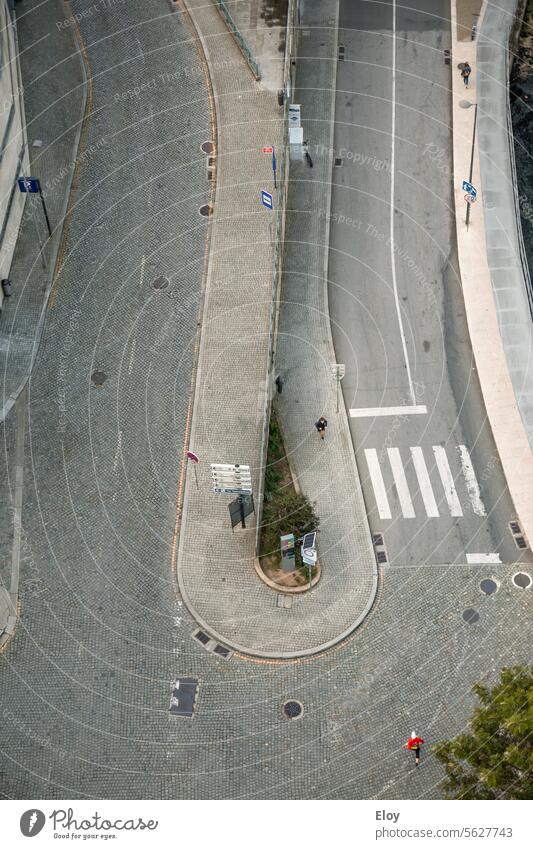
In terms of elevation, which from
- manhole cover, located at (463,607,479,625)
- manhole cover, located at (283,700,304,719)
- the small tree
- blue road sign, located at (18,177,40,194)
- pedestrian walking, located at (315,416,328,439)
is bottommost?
the small tree

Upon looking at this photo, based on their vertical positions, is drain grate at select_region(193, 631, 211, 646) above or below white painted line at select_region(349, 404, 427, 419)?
below

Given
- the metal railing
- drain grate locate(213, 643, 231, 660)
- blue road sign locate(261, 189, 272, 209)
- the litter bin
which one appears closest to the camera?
drain grate locate(213, 643, 231, 660)

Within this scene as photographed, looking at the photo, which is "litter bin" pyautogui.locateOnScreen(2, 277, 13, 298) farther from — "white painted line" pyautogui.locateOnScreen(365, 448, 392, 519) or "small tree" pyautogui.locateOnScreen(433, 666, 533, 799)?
"small tree" pyautogui.locateOnScreen(433, 666, 533, 799)

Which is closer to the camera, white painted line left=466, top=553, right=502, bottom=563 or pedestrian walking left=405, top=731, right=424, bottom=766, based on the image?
pedestrian walking left=405, top=731, right=424, bottom=766

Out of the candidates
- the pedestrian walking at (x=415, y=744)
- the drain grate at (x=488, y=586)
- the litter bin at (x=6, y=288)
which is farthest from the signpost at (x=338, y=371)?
the pedestrian walking at (x=415, y=744)

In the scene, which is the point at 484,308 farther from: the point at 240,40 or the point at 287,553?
the point at 240,40

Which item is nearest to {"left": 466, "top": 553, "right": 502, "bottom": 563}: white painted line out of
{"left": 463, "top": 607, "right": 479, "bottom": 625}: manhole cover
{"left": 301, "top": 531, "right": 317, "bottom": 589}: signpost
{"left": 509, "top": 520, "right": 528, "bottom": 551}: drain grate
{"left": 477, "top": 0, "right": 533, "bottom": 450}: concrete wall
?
{"left": 509, "top": 520, "right": 528, "bottom": 551}: drain grate
